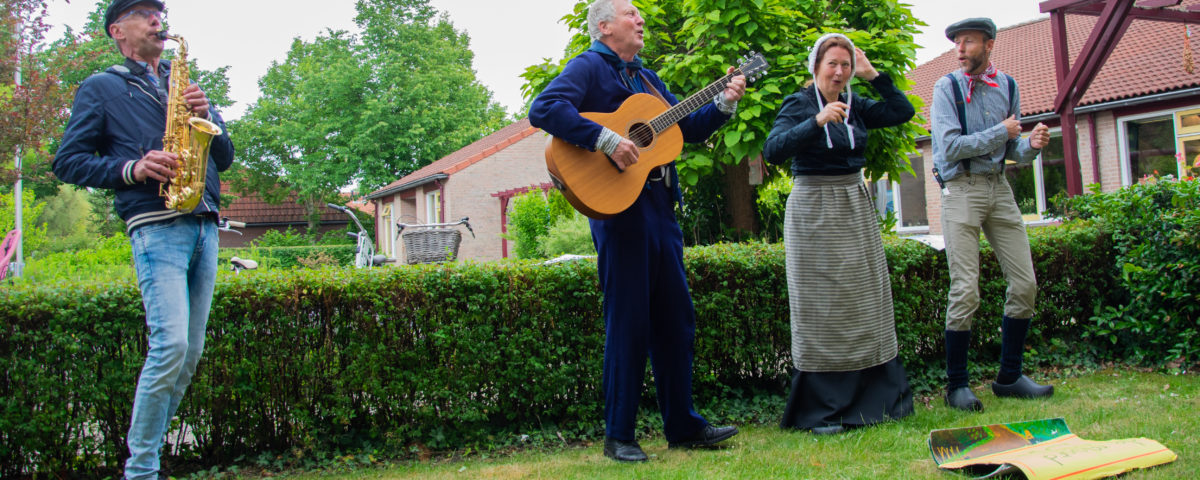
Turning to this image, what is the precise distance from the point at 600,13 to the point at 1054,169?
15445 mm

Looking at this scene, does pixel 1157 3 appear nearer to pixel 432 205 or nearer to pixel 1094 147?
pixel 1094 147

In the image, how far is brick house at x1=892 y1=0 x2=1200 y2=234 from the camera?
1386 cm

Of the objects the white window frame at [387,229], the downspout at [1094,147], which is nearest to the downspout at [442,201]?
the white window frame at [387,229]

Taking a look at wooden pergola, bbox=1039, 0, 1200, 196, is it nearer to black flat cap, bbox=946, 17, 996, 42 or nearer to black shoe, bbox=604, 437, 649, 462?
black flat cap, bbox=946, 17, 996, 42

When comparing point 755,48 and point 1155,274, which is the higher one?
point 755,48

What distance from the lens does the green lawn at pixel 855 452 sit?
119 inches

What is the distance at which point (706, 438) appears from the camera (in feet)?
11.7

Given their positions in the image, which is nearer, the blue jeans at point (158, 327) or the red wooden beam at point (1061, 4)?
the blue jeans at point (158, 327)

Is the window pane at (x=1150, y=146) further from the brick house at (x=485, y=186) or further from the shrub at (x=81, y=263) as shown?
the shrub at (x=81, y=263)

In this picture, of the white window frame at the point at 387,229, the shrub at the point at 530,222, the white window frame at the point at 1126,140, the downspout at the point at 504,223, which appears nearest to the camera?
the white window frame at the point at 1126,140

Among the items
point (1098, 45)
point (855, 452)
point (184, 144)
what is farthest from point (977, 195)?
point (1098, 45)

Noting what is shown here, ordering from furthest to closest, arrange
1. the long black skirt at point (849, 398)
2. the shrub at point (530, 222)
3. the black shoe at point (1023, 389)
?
the shrub at point (530, 222)
the black shoe at point (1023, 389)
the long black skirt at point (849, 398)

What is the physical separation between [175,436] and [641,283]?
7.39 ft

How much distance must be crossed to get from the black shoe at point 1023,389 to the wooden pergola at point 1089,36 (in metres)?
7.70
